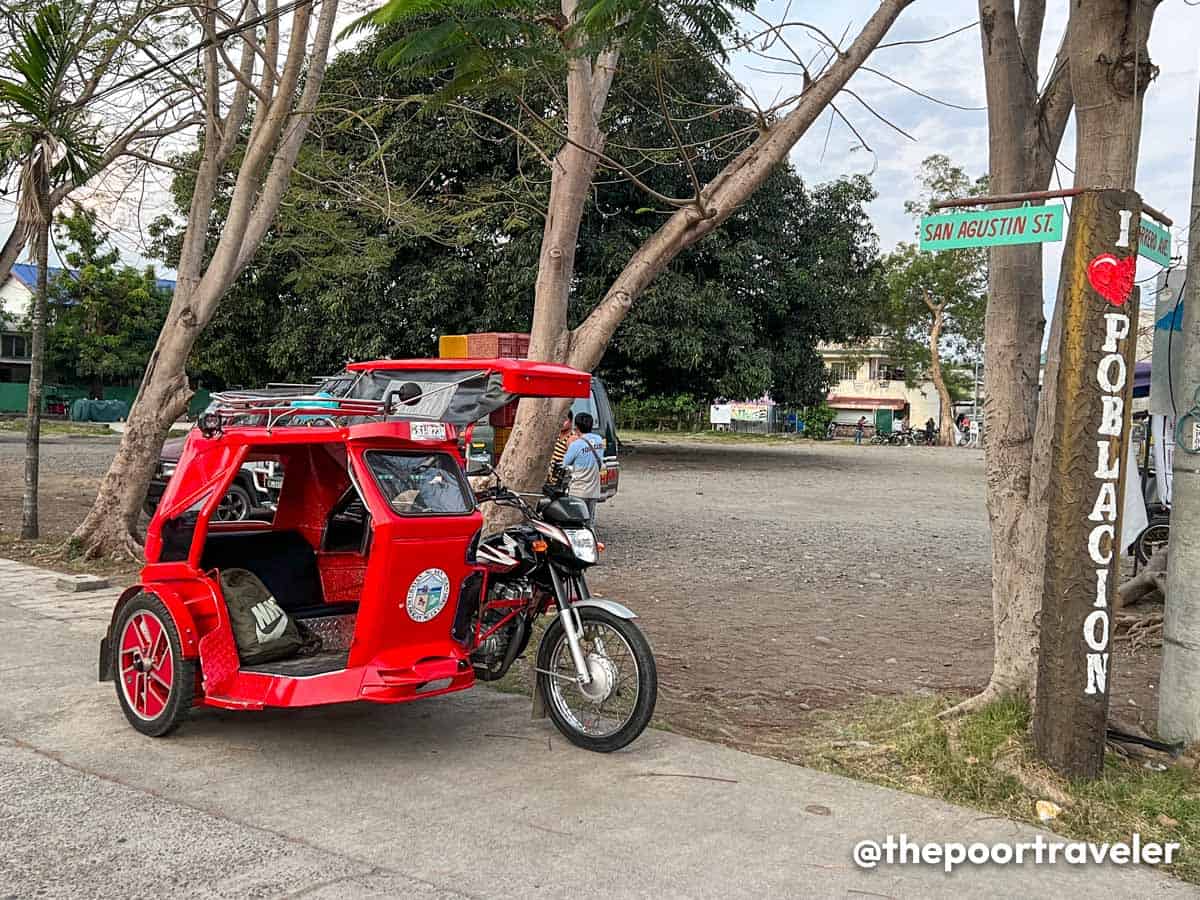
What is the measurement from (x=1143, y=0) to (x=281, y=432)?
15.2 feet

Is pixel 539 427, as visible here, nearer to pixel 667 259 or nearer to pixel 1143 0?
pixel 667 259

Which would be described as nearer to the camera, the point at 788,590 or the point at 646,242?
the point at 646,242

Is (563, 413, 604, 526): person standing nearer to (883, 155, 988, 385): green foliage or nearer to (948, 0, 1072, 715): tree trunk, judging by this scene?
(948, 0, 1072, 715): tree trunk

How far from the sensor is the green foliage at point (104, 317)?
46906mm

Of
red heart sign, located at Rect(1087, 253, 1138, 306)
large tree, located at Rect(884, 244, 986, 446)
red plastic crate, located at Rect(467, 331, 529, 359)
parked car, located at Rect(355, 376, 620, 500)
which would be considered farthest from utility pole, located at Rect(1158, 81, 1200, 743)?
large tree, located at Rect(884, 244, 986, 446)

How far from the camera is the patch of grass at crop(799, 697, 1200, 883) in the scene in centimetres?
466

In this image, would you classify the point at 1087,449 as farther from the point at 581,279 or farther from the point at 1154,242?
the point at 581,279

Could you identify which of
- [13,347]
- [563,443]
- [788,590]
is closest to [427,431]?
[788,590]

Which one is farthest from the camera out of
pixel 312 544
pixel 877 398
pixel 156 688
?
pixel 877 398

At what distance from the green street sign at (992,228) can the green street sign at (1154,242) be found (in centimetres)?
45

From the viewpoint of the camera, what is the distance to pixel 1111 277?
496 cm

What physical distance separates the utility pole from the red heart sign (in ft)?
2.77

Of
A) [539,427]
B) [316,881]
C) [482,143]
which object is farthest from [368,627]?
[482,143]

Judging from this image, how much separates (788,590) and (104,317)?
146 ft
